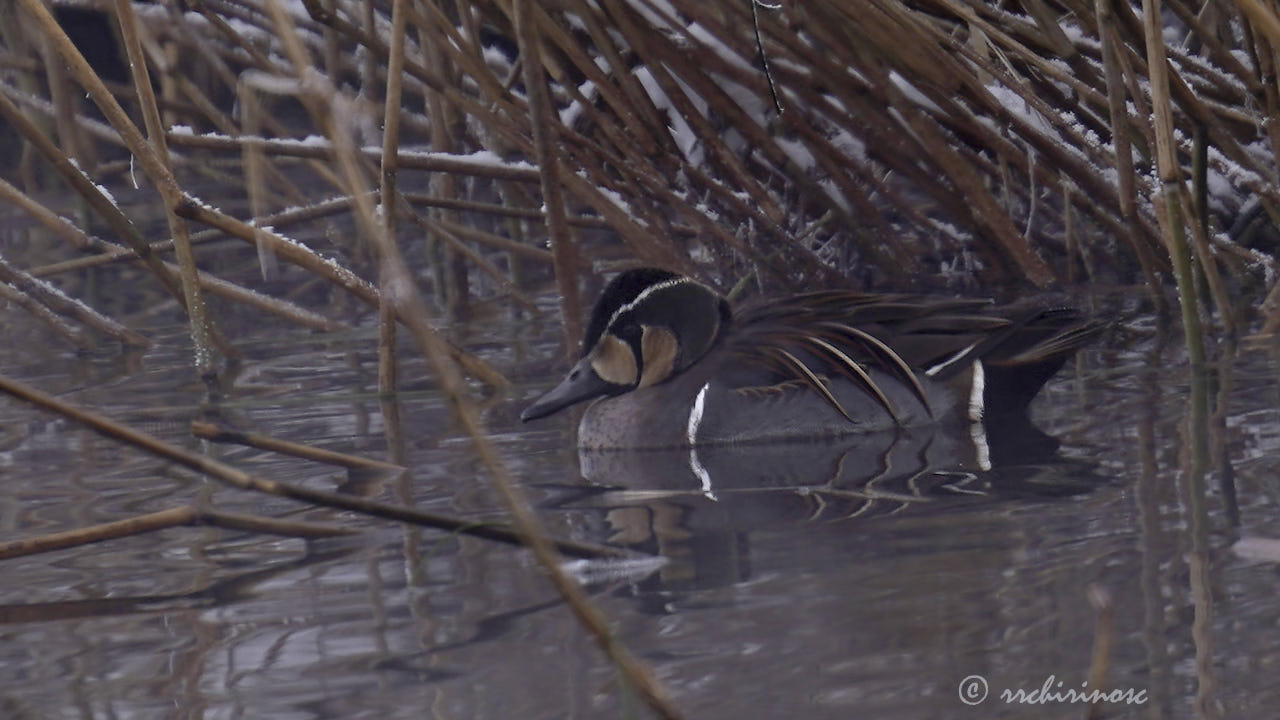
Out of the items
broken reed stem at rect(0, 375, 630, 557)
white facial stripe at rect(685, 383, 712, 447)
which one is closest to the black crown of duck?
white facial stripe at rect(685, 383, 712, 447)

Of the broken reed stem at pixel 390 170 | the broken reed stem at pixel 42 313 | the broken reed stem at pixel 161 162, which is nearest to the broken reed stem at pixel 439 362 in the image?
the broken reed stem at pixel 390 170

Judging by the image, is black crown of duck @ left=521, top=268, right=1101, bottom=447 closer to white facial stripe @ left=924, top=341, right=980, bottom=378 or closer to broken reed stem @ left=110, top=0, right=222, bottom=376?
white facial stripe @ left=924, top=341, right=980, bottom=378

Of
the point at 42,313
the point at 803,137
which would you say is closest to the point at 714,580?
the point at 803,137

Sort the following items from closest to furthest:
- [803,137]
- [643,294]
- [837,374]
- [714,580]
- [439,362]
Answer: [439,362]
[714,580]
[837,374]
[643,294]
[803,137]

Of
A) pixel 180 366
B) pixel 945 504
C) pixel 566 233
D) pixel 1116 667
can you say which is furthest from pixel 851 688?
pixel 180 366

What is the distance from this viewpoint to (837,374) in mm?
4133

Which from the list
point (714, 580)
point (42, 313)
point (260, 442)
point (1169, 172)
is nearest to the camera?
point (260, 442)

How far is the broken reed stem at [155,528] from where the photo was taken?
2.41 m

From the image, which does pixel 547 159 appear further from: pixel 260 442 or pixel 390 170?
pixel 260 442

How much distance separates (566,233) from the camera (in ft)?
13.4

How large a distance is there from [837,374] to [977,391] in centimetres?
34

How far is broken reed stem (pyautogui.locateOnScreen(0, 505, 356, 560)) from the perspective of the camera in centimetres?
241

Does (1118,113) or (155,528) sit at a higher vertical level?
(1118,113)

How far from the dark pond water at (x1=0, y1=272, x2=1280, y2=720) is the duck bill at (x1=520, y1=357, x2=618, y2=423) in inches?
2.8
